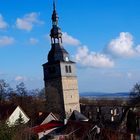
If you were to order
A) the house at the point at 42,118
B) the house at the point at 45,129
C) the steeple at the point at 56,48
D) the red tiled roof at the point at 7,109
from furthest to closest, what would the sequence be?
the steeple at the point at 56,48
the house at the point at 42,118
the red tiled roof at the point at 7,109
the house at the point at 45,129

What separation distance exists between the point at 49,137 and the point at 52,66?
35.3 meters

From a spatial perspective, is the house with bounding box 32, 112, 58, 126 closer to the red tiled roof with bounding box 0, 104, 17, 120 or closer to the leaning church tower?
the red tiled roof with bounding box 0, 104, 17, 120

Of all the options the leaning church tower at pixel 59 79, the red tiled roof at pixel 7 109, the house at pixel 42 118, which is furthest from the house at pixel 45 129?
the leaning church tower at pixel 59 79

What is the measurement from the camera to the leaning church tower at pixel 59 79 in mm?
76688

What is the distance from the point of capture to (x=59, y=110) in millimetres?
77625

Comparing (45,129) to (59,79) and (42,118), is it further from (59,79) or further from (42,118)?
(59,79)

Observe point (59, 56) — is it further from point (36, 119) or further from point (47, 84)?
point (36, 119)

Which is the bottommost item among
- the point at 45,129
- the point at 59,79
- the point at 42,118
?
the point at 45,129

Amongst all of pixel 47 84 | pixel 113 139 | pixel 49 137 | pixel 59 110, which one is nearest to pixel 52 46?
pixel 47 84

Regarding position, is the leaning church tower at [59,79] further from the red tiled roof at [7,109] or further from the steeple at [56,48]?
the red tiled roof at [7,109]

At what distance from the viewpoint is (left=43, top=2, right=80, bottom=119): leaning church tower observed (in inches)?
3019

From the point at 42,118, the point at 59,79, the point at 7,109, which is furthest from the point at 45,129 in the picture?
the point at 59,79

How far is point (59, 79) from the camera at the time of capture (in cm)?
7725

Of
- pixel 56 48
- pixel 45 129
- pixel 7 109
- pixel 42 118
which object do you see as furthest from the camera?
pixel 56 48
